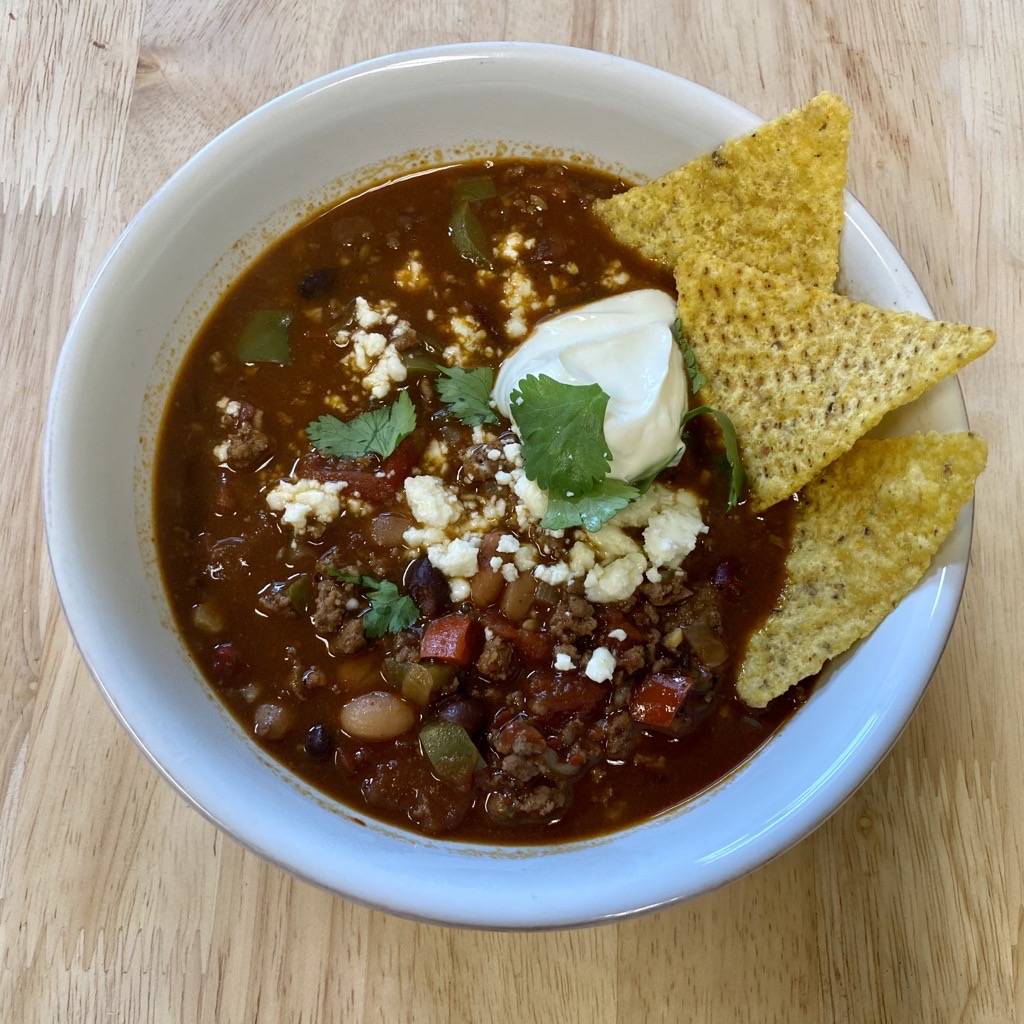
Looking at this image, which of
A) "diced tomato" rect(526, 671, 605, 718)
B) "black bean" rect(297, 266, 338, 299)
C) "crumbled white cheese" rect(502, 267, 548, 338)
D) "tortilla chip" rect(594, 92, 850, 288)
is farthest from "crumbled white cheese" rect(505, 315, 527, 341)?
"diced tomato" rect(526, 671, 605, 718)

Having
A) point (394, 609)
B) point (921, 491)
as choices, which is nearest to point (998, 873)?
point (921, 491)

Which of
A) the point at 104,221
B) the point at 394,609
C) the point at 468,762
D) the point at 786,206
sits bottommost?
the point at 468,762

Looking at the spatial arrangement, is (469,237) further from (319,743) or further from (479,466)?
(319,743)

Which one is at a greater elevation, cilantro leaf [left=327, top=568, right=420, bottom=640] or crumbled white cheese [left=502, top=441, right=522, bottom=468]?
crumbled white cheese [left=502, top=441, right=522, bottom=468]

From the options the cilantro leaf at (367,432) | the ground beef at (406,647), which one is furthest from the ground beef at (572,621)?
the cilantro leaf at (367,432)

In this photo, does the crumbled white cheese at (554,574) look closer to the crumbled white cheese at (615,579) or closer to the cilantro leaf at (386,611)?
the crumbled white cheese at (615,579)

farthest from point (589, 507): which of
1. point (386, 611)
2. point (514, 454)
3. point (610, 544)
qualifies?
point (386, 611)

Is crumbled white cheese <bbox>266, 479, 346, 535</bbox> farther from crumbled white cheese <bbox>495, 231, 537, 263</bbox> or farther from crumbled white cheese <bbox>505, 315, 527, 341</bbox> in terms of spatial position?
crumbled white cheese <bbox>495, 231, 537, 263</bbox>

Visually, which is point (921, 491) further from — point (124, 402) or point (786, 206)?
point (124, 402)
